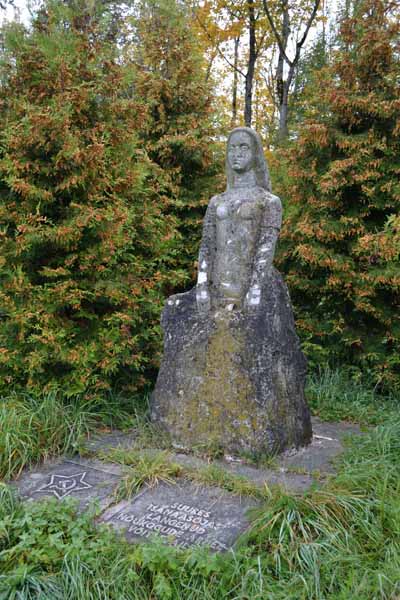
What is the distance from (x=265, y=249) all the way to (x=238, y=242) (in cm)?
27

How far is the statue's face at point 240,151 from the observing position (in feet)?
15.1

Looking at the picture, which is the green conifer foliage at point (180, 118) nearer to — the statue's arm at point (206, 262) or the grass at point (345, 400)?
the grass at point (345, 400)

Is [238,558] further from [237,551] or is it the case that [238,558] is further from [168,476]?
[168,476]

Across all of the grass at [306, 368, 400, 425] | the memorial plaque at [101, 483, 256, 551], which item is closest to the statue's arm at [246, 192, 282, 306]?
the memorial plaque at [101, 483, 256, 551]

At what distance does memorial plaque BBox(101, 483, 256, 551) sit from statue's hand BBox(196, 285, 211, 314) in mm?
1507

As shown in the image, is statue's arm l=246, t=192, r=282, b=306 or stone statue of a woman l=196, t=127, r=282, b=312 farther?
stone statue of a woman l=196, t=127, r=282, b=312

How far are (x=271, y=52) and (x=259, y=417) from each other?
20937mm

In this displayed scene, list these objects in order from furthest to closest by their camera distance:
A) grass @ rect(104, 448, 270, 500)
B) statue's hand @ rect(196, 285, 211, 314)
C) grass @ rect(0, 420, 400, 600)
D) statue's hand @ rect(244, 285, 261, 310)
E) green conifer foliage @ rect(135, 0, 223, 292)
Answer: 1. green conifer foliage @ rect(135, 0, 223, 292)
2. statue's hand @ rect(196, 285, 211, 314)
3. statue's hand @ rect(244, 285, 261, 310)
4. grass @ rect(104, 448, 270, 500)
5. grass @ rect(0, 420, 400, 600)

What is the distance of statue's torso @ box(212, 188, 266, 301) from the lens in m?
4.60

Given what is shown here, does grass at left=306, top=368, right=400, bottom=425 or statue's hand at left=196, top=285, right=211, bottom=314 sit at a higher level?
statue's hand at left=196, top=285, right=211, bottom=314

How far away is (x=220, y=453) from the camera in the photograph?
4.26 metres

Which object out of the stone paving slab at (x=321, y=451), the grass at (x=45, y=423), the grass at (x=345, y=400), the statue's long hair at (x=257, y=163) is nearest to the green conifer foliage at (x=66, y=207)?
the grass at (x=45, y=423)

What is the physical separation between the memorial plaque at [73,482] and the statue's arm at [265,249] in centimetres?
177

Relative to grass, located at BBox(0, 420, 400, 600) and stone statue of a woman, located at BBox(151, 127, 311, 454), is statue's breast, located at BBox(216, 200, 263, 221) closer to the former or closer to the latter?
stone statue of a woman, located at BBox(151, 127, 311, 454)
